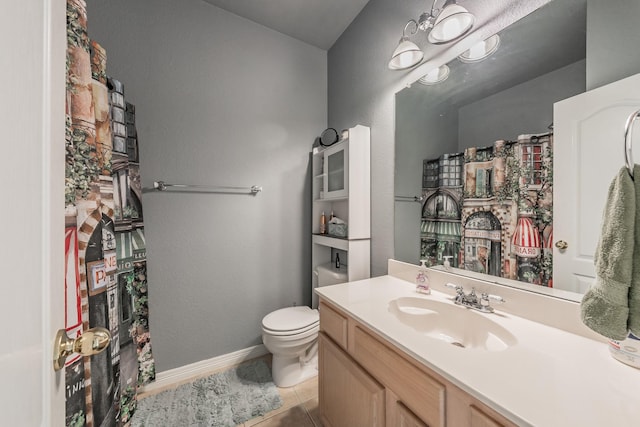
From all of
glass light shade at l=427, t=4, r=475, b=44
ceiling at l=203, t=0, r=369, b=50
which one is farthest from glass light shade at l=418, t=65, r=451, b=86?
ceiling at l=203, t=0, r=369, b=50

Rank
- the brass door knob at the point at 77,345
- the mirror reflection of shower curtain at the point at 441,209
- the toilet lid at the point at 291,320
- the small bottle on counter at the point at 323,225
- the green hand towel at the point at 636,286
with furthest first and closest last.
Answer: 1. the small bottle on counter at the point at 323,225
2. the toilet lid at the point at 291,320
3. the mirror reflection of shower curtain at the point at 441,209
4. the green hand towel at the point at 636,286
5. the brass door knob at the point at 77,345

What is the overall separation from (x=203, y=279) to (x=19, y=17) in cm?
169

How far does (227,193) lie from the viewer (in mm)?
1830

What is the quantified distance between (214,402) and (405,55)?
2.32 metres

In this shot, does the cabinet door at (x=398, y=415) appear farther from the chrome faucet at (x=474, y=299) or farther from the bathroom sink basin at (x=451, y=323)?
the chrome faucet at (x=474, y=299)

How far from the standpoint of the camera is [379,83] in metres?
1.63

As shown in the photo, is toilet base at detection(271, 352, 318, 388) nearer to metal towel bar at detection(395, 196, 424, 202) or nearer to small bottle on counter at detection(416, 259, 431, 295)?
small bottle on counter at detection(416, 259, 431, 295)

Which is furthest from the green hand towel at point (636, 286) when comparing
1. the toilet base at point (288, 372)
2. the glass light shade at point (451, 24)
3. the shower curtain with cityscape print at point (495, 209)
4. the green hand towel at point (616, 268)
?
the toilet base at point (288, 372)

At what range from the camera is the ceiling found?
172cm

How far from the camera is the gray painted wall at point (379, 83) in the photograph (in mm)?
1439

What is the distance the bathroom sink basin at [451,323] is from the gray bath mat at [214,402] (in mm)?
1005

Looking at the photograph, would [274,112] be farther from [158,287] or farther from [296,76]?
[158,287]

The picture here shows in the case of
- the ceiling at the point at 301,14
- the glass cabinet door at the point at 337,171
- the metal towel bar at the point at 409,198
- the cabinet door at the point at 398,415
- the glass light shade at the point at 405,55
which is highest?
the ceiling at the point at 301,14

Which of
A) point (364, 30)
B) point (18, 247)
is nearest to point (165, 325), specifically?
point (18, 247)
